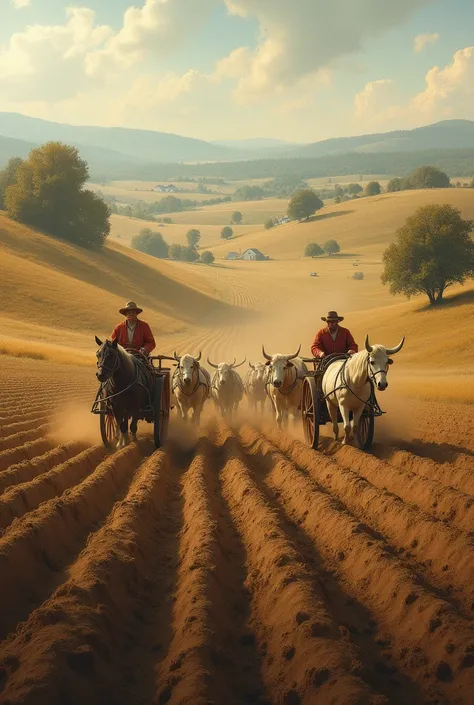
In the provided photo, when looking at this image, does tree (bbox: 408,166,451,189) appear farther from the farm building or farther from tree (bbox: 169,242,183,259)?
tree (bbox: 169,242,183,259)

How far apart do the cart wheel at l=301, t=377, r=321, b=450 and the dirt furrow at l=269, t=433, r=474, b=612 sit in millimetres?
2175

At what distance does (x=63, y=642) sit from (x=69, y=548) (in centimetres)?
277

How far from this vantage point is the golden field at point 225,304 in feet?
140

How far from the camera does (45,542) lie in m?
7.17

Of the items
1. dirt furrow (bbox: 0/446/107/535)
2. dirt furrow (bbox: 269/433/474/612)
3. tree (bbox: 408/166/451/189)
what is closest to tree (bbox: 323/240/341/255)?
tree (bbox: 408/166/451/189)

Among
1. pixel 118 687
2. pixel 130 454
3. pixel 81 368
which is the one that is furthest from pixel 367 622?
pixel 81 368

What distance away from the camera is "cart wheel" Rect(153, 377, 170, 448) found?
44.4 ft

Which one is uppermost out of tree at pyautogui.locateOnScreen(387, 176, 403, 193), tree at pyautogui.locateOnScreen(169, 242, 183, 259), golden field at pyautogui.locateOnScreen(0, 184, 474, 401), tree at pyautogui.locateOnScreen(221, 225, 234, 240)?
tree at pyautogui.locateOnScreen(387, 176, 403, 193)

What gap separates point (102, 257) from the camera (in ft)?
261

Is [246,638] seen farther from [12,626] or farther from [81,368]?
[81,368]

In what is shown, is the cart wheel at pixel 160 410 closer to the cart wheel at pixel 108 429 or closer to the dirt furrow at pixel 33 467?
the cart wheel at pixel 108 429

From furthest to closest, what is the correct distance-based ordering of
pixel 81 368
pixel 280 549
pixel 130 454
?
pixel 81 368 → pixel 130 454 → pixel 280 549

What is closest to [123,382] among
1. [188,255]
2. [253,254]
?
[253,254]

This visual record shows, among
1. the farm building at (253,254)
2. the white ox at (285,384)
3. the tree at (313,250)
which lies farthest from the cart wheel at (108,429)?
the farm building at (253,254)
